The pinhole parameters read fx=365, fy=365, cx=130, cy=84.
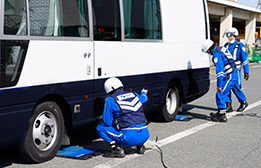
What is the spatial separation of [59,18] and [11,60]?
103 centimetres

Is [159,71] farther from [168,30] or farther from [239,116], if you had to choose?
[239,116]

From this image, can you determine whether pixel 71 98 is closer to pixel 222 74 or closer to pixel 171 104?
pixel 171 104

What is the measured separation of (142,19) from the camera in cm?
664

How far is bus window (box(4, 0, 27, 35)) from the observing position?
425 cm

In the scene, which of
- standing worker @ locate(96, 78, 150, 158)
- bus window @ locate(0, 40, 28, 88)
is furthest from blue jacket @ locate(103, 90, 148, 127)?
bus window @ locate(0, 40, 28, 88)

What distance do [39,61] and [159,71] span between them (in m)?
3.03

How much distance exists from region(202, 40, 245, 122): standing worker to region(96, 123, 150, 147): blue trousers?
3.12m

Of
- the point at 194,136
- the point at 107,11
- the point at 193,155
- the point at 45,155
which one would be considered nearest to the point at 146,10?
the point at 107,11

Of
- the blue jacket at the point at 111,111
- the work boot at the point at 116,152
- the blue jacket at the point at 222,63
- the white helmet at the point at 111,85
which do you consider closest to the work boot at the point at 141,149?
the work boot at the point at 116,152

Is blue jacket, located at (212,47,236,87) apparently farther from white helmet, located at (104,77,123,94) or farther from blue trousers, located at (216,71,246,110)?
white helmet, located at (104,77,123,94)

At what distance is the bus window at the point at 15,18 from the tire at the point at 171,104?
397cm

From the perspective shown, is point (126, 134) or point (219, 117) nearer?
point (126, 134)

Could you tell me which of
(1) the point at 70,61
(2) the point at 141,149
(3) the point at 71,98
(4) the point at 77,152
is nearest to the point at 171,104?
(2) the point at 141,149

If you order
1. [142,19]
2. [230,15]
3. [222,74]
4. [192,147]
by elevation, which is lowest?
[192,147]
